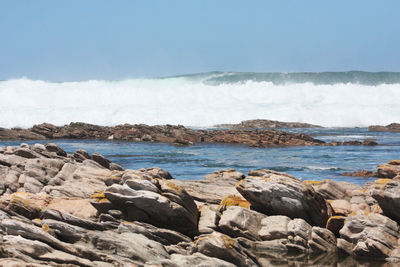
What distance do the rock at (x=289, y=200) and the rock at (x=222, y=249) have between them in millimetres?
3345

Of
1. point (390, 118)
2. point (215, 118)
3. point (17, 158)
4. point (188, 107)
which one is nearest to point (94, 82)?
point (188, 107)

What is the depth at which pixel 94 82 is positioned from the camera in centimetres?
8500

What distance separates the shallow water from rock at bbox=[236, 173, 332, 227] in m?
7.89

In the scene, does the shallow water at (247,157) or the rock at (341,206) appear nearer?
the rock at (341,206)

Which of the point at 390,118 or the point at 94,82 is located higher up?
the point at 94,82

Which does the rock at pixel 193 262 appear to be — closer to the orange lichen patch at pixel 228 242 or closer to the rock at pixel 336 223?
the orange lichen patch at pixel 228 242

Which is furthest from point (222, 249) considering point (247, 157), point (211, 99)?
point (211, 99)

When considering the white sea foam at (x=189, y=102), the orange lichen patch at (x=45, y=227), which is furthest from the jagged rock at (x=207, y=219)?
the white sea foam at (x=189, y=102)

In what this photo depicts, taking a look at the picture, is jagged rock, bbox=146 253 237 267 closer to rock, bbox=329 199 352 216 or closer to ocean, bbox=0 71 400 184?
rock, bbox=329 199 352 216

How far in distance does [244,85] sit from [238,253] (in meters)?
74.6

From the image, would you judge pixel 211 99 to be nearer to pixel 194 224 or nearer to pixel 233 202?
pixel 233 202

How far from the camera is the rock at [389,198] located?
1375cm

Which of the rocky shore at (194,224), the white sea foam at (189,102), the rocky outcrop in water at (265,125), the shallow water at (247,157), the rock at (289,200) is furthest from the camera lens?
the white sea foam at (189,102)

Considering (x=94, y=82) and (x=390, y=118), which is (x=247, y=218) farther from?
(x=94, y=82)
